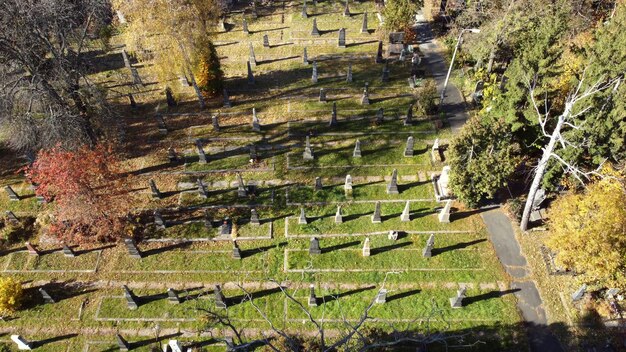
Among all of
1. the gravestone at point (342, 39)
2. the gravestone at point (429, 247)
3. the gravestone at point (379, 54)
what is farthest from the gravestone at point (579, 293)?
the gravestone at point (342, 39)

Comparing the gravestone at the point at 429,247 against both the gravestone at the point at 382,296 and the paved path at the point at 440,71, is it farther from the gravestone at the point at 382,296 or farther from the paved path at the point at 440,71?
the paved path at the point at 440,71

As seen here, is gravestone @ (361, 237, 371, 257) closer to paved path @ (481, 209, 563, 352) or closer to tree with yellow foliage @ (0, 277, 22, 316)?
paved path @ (481, 209, 563, 352)

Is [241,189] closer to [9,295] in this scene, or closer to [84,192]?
[84,192]

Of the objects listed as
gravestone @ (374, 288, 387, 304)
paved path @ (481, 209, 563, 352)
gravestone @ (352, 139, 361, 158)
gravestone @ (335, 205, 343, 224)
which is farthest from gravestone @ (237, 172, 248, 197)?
paved path @ (481, 209, 563, 352)

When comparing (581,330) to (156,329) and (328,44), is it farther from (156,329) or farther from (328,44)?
(328,44)

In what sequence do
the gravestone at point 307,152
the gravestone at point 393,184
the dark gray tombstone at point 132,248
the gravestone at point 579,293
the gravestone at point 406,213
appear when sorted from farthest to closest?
1. the gravestone at point 307,152
2. the gravestone at point 393,184
3. the gravestone at point 406,213
4. the dark gray tombstone at point 132,248
5. the gravestone at point 579,293
